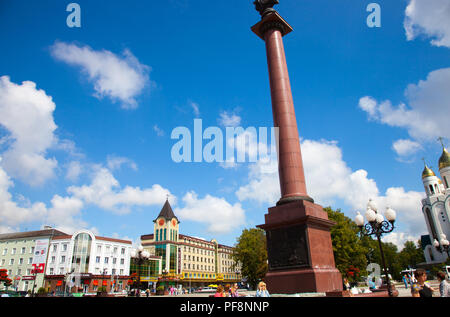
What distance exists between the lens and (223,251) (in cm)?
9162

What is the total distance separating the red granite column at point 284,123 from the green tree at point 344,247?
24.5 meters

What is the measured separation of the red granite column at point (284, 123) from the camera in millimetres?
13656

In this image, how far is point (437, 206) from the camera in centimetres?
6438

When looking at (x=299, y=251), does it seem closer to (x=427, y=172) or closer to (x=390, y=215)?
(x=390, y=215)

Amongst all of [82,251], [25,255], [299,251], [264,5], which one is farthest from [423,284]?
[25,255]

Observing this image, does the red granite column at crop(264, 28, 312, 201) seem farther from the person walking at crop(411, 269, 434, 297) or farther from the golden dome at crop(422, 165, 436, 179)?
the golden dome at crop(422, 165, 436, 179)

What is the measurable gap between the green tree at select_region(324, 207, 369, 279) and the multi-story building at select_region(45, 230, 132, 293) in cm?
3703

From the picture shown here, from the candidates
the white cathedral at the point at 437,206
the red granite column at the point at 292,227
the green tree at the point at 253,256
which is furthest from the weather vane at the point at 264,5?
the white cathedral at the point at 437,206


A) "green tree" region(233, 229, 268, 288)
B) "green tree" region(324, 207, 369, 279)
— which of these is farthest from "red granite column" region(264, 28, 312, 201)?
"green tree" region(233, 229, 268, 288)

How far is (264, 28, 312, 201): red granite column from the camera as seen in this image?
13656 mm

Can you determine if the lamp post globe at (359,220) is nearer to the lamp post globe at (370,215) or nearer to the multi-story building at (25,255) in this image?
the lamp post globe at (370,215)
